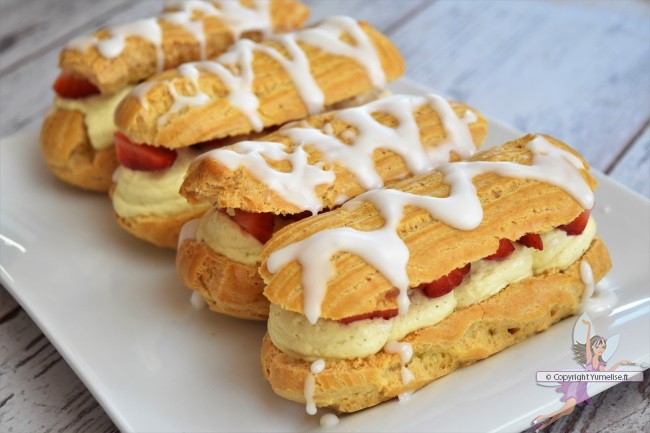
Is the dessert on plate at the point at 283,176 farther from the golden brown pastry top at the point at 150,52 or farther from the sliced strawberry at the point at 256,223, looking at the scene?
the golden brown pastry top at the point at 150,52

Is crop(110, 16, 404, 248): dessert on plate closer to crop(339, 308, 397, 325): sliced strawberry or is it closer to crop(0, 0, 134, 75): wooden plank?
crop(339, 308, 397, 325): sliced strawberry

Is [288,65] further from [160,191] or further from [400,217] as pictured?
[400,217]

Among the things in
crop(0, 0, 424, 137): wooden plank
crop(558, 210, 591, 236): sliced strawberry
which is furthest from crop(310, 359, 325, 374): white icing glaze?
crop(0, 0, 424, 137): wooden plank

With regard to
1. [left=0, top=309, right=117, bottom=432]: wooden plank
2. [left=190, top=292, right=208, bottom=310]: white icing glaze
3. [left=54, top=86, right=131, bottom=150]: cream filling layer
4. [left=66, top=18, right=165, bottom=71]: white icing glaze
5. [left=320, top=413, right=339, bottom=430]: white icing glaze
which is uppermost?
[left=66, top=18, right=165, bottom=71]: white icing glaze

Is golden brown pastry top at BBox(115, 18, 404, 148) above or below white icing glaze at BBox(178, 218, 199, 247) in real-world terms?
above

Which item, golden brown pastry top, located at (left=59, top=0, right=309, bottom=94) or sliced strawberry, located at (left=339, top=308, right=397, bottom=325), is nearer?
sliced strawberry, located at (left=339, top=308, right=397, bottom=325)

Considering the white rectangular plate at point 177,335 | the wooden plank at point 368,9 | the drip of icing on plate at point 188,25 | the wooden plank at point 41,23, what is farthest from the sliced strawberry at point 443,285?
the wooden plank at point 41,23

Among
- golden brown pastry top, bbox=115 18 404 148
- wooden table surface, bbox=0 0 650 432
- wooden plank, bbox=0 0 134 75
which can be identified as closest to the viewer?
golden brown pastry top, bbox=115 18 404 148
